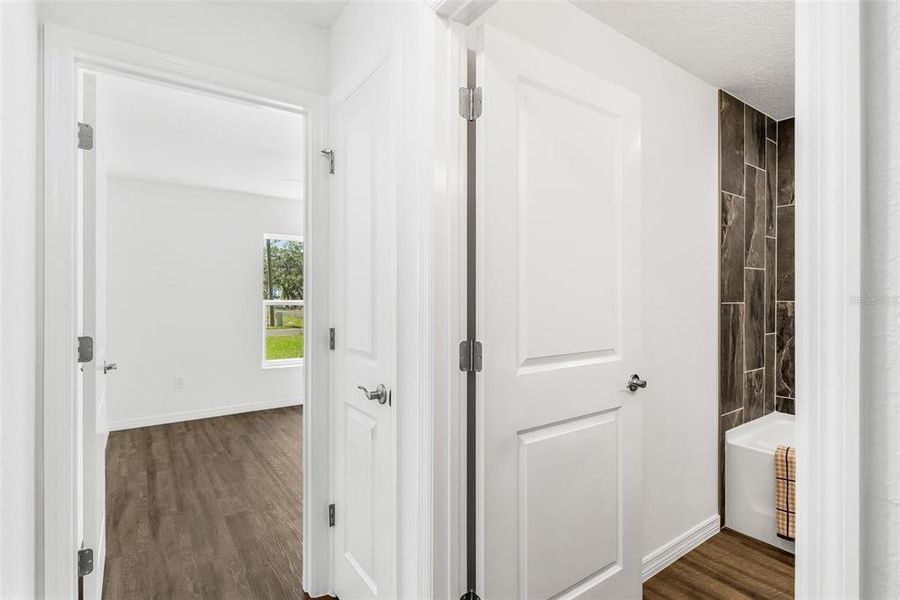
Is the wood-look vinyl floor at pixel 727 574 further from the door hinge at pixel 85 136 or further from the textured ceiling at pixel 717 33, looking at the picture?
the door hinge at pixel 85 136

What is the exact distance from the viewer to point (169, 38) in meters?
1.63

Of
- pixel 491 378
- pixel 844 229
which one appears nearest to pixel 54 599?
pixel 491 378

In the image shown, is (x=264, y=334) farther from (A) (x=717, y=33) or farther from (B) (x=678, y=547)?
(A) (x=717, y=33)

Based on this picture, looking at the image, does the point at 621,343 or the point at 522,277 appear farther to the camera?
the point at 621,343

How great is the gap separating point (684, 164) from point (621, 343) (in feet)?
3.92

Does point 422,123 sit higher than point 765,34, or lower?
lower

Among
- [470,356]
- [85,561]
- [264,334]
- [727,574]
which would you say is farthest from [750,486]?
[264,334]

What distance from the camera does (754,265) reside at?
2.82 metres

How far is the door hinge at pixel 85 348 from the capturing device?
1537mm

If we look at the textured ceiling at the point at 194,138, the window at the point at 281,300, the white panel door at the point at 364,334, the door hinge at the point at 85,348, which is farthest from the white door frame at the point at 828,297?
the window at the point at 281,300

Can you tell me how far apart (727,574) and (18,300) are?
289 cm

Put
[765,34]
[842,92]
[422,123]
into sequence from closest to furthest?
[842,92], [422,123], [765,34]

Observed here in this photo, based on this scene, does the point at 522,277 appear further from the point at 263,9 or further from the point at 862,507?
the point at 263,9

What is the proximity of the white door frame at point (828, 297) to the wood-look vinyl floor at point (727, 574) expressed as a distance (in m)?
1.90
